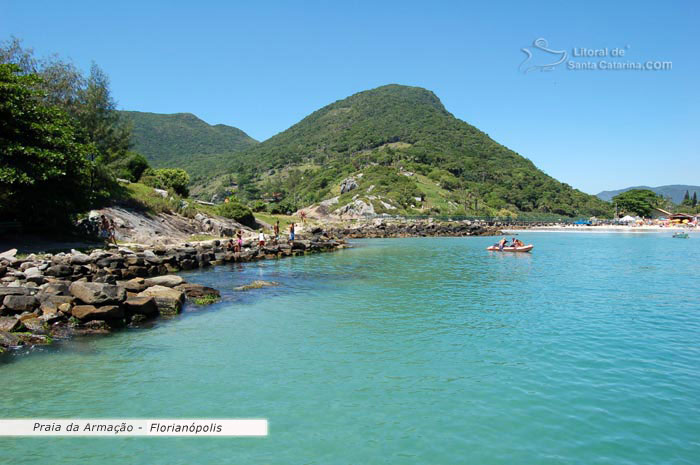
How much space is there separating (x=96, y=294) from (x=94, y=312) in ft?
2.78

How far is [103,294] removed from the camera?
16.0 metres

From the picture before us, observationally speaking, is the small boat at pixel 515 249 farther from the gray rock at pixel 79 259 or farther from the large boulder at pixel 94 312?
the large boulder at pixel 94 312

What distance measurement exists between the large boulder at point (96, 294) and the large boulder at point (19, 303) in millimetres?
1264

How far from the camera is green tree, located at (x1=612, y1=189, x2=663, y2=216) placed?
159 m

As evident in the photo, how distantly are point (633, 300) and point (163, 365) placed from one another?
21.3 metres

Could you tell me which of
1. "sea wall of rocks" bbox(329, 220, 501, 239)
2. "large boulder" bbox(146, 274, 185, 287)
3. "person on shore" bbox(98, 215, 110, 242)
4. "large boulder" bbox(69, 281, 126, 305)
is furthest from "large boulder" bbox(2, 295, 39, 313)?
"sea wall of rocks" bbox(329, 220, 501, 239)

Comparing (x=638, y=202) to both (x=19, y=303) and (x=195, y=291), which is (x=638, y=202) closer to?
(x=195, y=291)

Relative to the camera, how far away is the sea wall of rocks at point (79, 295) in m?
14.6

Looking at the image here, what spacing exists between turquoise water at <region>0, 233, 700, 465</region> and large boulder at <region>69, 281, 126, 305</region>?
5.73ft

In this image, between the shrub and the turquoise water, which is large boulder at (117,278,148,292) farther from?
the shrub

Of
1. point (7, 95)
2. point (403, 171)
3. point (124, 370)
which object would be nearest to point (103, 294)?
point (124, 370)

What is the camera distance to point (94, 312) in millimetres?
15336

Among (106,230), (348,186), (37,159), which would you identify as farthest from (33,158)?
(348,186)

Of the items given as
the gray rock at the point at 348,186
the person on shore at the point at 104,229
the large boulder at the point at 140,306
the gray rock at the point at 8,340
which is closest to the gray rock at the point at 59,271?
the large boulder at the point at 140,306
